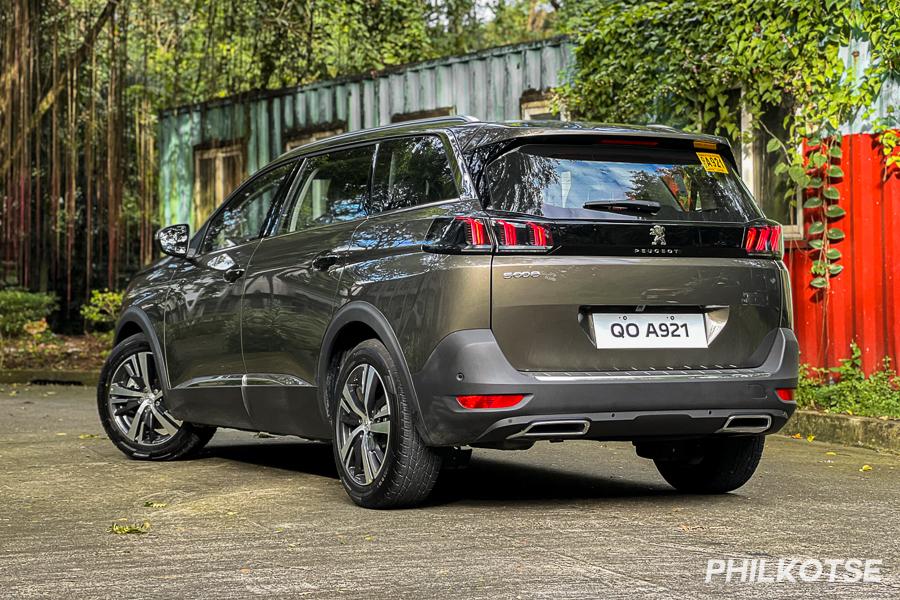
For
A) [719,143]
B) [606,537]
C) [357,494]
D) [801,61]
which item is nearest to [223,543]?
[357,494]

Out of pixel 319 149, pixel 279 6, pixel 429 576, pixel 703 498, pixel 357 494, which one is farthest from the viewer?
pixel 279 6

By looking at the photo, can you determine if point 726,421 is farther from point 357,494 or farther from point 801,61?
point 801,61

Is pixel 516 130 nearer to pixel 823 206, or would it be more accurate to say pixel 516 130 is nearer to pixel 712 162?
pixel 712 162

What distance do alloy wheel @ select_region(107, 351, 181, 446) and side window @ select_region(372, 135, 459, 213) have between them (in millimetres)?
2563

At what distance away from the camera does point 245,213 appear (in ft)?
28.4

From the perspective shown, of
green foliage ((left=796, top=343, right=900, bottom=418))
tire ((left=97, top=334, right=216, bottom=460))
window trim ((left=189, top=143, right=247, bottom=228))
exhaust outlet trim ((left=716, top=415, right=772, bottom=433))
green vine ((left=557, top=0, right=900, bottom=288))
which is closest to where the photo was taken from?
exhaust outlet trim ((left=716, top=415, right=772, bottom=433))

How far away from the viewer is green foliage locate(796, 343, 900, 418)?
1089cm

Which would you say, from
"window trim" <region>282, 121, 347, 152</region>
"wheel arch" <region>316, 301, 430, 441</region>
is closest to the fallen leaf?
"wheel arch" <region>316, 301, 430, 441</region>

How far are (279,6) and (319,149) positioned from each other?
16994mm

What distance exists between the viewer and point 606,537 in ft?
19.7

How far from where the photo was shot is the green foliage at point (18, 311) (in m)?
19.7

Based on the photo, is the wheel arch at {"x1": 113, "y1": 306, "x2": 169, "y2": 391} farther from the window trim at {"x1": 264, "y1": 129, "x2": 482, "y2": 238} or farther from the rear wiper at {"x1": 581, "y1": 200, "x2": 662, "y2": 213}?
the rear wiper at {"x1": 581, "y1": 200, "x2": 662, "y2": 213}

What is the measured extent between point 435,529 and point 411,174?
1.80 metres

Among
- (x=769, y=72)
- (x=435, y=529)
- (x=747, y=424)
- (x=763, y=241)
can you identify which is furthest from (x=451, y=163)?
(x=769, y=72)
